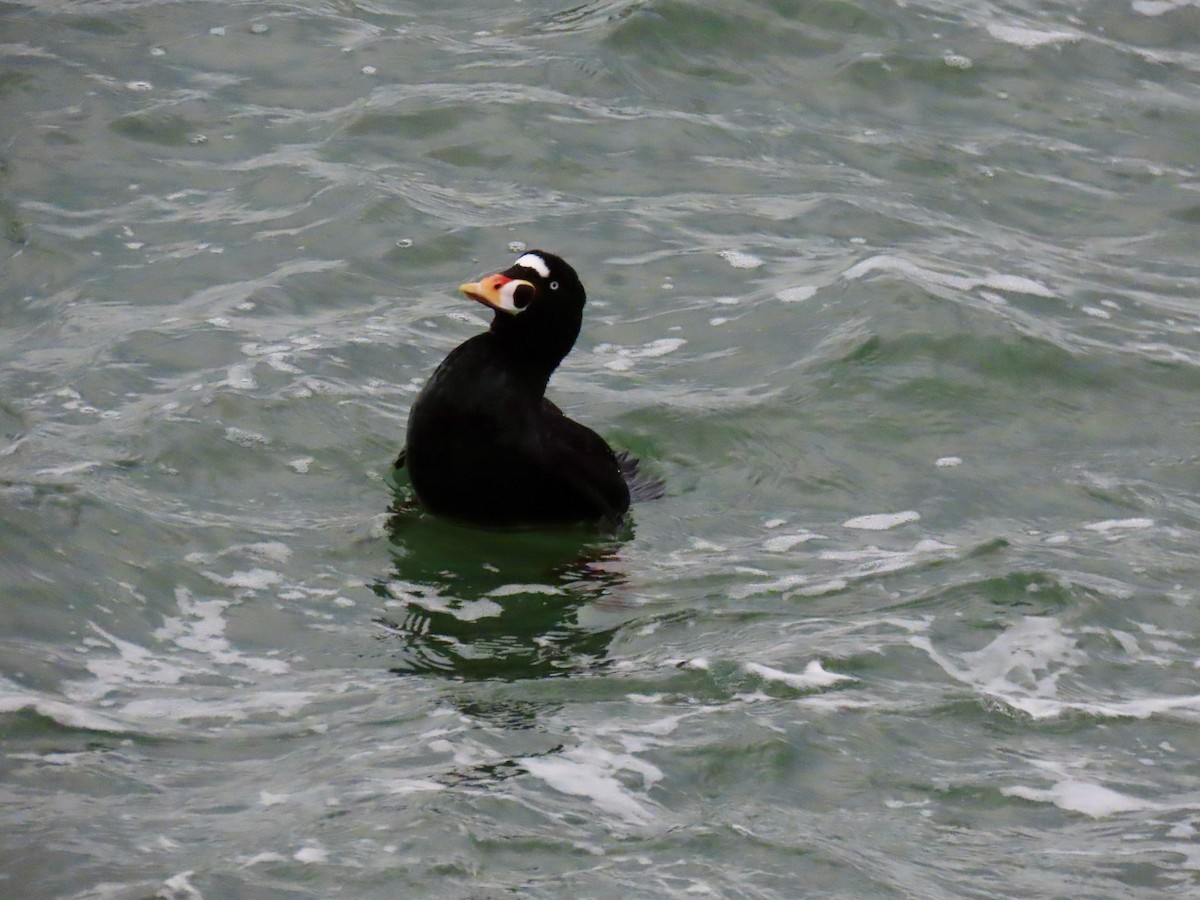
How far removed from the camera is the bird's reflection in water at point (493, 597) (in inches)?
267

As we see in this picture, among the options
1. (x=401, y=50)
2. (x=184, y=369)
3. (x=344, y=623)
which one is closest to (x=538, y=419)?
(x=344, y=623)

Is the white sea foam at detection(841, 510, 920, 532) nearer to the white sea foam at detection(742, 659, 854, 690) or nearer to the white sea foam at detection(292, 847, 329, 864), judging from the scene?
the white sea foam at detection(742, 659, 854, 690)

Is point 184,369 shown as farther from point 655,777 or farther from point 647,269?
point 655,777

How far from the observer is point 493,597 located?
7.45 meters

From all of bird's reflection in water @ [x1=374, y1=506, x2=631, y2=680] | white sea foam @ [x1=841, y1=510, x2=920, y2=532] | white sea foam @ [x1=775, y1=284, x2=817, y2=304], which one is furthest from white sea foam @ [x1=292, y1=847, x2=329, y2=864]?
white sea foam @ [x1=775, y1=284, x2=817, y2=304]

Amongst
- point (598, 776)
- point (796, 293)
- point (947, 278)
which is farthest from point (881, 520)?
point (598, 776)

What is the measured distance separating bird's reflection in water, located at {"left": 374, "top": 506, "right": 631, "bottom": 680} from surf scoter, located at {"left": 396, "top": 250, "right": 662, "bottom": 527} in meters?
0.12

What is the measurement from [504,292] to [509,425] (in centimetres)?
59

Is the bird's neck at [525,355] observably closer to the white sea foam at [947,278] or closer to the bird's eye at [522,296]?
the bird's eye at [522,296]

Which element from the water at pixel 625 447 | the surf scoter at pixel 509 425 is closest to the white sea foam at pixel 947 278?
the water at pixel 625 447

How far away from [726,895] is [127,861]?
1731 millimetres

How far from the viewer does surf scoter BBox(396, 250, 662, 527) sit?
7812mm

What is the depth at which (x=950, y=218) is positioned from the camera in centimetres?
1149

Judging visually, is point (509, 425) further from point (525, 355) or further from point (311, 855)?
point (311, 855)
